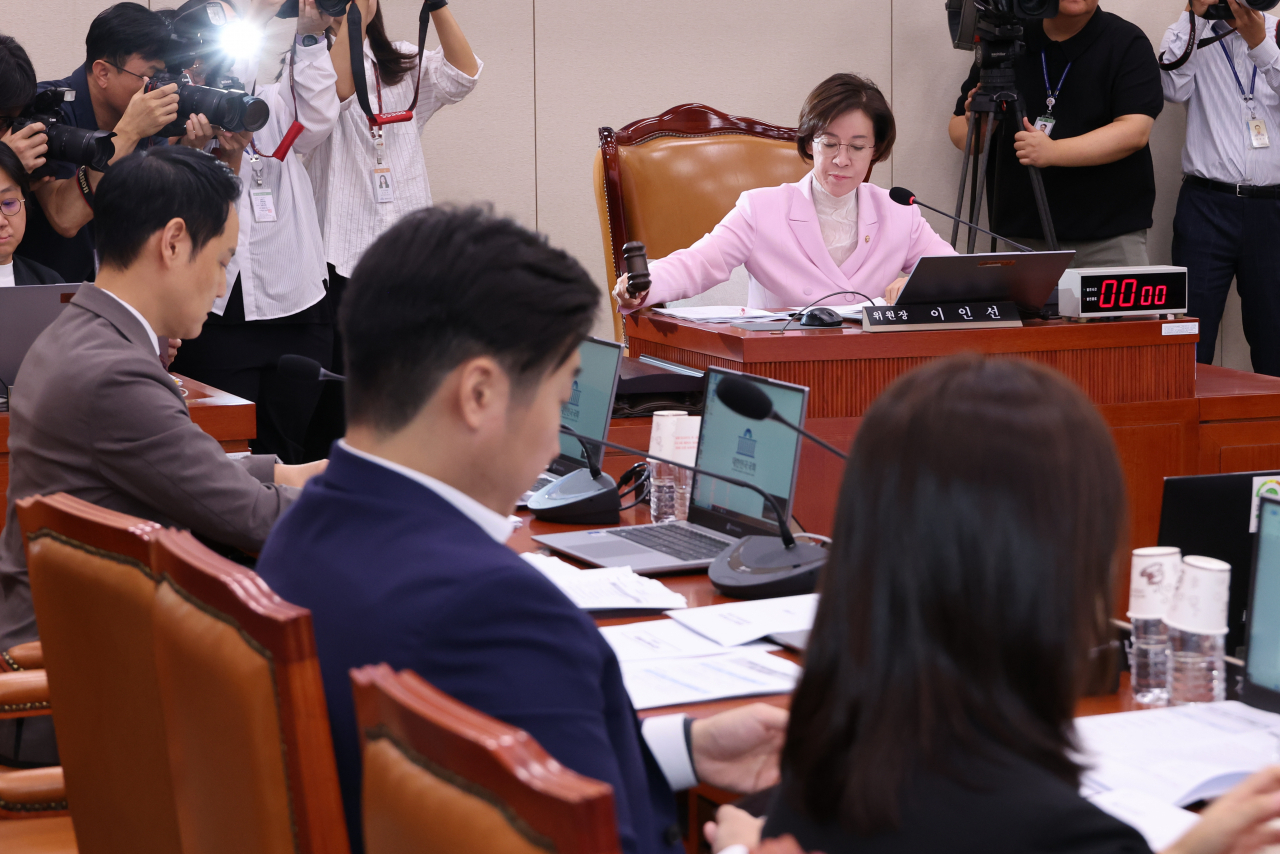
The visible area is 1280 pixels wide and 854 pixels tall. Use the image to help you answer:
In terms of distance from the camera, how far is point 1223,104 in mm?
4895

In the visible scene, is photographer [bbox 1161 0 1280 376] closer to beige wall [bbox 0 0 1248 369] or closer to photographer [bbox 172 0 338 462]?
beige wall [bbox 0 0 1248 369]

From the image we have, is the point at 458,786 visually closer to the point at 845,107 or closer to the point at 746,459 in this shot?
the point at 746,459

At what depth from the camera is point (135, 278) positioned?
2029 mm

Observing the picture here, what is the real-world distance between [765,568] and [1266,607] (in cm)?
65

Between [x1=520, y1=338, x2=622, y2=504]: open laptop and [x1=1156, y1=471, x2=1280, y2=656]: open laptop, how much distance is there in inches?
37.7

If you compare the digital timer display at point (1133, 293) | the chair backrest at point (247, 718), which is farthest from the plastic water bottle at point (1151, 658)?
the digital timer display at point (1133, 293)

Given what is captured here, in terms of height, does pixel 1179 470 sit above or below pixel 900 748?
below

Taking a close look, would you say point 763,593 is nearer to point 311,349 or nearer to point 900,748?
point 900,748

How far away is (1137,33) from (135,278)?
3.64 meters

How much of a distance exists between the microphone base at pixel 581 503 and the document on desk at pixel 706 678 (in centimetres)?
69

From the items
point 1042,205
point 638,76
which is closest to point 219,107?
point 638,76

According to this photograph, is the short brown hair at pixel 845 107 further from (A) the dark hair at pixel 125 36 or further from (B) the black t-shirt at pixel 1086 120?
(A) the dark hair at pixel 125 36

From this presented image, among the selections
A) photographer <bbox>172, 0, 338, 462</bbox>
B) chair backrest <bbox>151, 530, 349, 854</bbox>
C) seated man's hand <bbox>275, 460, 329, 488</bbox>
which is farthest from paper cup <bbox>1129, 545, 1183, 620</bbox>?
photographer <bbox>172, 0, 338, 462</bbox>

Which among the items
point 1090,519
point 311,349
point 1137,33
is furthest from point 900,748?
point 1137,33
